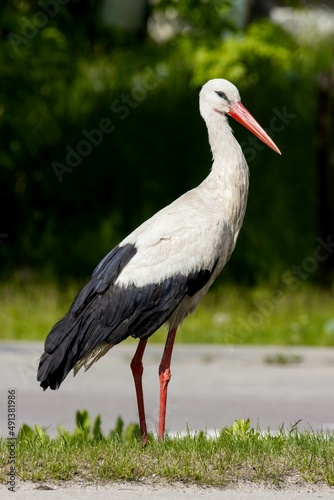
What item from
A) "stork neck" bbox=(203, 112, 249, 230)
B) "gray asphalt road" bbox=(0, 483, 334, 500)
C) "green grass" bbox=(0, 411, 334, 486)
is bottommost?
"gray asphalt road" bbox=(0, 483, 334, 500)

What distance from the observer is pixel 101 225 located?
14.5 metres

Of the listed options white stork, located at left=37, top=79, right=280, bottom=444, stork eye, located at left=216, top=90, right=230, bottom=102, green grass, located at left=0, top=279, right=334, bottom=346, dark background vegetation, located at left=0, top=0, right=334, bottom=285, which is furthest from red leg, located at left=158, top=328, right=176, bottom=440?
dark background vegetation, located at left=0, top=0, right=334, bottom=285

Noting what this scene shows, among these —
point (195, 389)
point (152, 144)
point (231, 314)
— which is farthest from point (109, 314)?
point (152, 144)

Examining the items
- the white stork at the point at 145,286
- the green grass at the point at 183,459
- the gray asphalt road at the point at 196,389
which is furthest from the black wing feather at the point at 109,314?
the gray asphalt road at the point at 196,389

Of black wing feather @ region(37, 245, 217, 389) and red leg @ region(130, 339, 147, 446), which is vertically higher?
black wing feather @ region(37, 245, 217, 389)

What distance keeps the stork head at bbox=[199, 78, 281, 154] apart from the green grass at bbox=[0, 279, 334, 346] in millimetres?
4009

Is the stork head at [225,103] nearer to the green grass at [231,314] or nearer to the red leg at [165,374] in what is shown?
the red leg at [165,374]

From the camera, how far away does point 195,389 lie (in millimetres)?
8867

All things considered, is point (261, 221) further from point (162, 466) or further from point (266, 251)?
point (162, 466)

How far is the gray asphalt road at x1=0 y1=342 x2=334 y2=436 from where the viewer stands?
25.7 feet

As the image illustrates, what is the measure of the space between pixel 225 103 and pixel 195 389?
9.81ft

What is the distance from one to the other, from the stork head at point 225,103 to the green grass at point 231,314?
401 cm

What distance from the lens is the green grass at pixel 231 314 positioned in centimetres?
1045

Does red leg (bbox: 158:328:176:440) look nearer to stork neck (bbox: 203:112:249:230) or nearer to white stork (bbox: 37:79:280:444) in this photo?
white stork (bbox: 37:79:280:444)
